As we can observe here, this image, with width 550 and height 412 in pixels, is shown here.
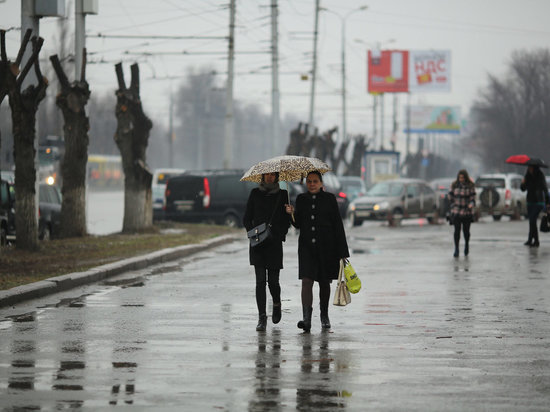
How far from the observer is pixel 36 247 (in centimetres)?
2138

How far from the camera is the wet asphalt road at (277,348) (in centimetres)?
734

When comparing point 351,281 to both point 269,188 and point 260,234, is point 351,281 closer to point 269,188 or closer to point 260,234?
point 260,234

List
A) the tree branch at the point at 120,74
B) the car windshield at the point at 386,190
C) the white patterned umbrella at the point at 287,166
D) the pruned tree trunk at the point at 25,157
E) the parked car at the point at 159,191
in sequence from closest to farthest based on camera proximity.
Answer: the white patterned umbrella at the point at 287,166 → the pruned tree trunk at the point at 25,157 → the tree branch at the point at 120,74 → the parked car at the point at 159,191 → the car windshield at the point at 386,190

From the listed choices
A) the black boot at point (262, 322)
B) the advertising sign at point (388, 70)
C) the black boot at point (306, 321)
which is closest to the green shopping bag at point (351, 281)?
the black boot at point (306, 321)

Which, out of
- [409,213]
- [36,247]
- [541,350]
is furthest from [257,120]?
[541,350]

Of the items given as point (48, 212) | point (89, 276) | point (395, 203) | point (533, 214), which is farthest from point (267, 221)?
point (395, 203)

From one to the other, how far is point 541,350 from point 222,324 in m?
A: 3.21

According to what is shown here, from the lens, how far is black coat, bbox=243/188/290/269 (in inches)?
432

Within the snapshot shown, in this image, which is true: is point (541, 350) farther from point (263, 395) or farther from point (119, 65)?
point (119, 65)

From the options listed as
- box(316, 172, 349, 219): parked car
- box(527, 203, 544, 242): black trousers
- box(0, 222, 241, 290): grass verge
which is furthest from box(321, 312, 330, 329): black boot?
box(316, 172, 349, 219): parked car

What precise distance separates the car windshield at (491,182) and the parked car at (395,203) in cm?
366

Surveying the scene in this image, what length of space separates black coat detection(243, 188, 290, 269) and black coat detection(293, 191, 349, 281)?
226 millimetres

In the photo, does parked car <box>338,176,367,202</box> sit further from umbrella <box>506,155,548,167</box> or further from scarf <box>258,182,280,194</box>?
scarf <box>258,182,280,194</box>

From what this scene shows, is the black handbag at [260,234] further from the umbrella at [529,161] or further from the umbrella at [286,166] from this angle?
the umbrella at [529,161]
